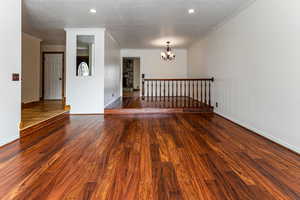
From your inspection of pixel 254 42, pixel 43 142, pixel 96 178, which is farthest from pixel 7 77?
pixel 254 42

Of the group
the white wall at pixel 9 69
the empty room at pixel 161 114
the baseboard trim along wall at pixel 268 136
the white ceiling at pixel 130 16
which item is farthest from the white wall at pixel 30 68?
the baseboard trim along wall at pixel 268 136

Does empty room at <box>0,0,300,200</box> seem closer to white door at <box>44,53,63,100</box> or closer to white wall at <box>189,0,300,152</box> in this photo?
white wall at <box>189,0,300,152</box>

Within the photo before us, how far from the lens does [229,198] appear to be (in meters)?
1.38

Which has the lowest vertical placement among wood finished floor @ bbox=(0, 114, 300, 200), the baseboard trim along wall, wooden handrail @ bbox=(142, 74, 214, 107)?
wood finished floor @ bbox=(0, 114, 300, 200)

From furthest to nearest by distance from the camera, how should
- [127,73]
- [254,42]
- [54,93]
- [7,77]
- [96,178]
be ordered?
[127,73] → [54,93] → [254,42] → [7,77] → [96,178]

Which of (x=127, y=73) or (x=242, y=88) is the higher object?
(x=127, y=73)

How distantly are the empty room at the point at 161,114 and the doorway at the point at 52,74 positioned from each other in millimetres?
1333

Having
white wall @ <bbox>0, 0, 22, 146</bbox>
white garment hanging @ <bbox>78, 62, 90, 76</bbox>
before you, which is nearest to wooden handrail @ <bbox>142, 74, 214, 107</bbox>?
white garment hanging @ <bbox>78, 62, 90, 76</bbox>

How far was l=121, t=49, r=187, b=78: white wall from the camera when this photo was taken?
8.94 metres

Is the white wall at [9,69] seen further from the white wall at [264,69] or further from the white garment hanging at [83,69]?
the white wall at [264,69]

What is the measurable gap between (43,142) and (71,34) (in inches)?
136

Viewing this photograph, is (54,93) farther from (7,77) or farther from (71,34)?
(7,77)

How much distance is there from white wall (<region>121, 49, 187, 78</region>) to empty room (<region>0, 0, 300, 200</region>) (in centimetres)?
294

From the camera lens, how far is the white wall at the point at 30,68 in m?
5.91
